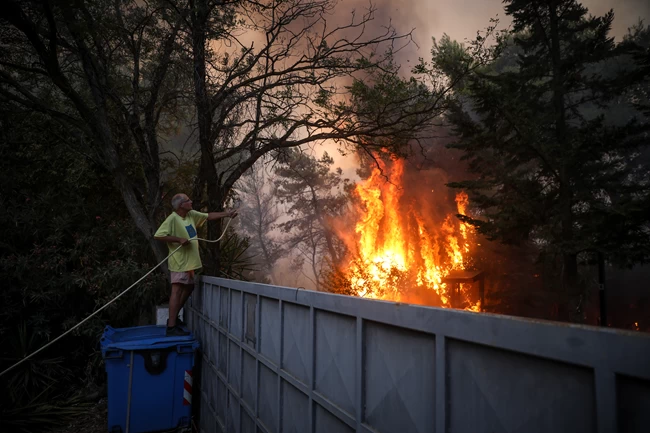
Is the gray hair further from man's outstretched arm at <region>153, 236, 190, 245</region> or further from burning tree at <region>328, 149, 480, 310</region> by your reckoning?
burning tree at <region>328, 149, 480, 310</region>

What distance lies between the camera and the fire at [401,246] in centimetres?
2714

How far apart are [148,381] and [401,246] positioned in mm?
25850

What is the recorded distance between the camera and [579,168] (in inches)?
626

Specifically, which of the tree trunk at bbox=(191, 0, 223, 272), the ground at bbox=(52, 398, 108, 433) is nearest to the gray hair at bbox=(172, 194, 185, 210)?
the tree trunk at bbox=(191, 0, 223, 272)

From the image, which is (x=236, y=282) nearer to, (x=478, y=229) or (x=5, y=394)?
(x=5, y=394)

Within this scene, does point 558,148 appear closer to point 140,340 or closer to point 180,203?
point 180,203

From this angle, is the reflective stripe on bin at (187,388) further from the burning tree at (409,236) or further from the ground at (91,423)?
the burning tree at (409,236)

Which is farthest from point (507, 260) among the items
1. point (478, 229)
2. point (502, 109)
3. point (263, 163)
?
point (263, 163)

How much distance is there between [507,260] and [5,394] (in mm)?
23830

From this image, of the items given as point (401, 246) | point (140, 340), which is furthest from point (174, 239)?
point (401, 246)

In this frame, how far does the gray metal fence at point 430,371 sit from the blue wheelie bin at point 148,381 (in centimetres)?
230

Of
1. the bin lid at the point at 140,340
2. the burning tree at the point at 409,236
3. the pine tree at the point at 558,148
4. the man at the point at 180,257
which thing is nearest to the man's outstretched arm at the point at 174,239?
the man at the point at 180,257

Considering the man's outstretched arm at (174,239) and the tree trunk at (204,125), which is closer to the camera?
the man's outstretched arm at (174,239)

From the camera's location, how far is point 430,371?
192 cm
